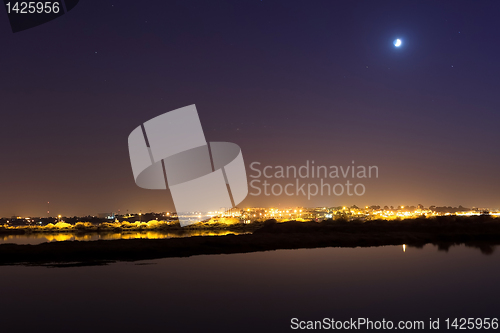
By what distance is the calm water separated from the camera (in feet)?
30.0

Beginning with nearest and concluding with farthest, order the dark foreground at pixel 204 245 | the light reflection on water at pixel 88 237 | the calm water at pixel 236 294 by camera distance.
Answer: the calm water at pixel 236 294 → the dark foreground at pixel 204 245 → the light reflection on water at pixel 88 237

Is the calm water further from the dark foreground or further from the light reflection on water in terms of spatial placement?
the light reflection on water

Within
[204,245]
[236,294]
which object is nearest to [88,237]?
[204,245]

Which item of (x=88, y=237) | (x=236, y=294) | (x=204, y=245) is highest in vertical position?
(x=204, y=245)

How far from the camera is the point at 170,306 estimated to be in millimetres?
10383

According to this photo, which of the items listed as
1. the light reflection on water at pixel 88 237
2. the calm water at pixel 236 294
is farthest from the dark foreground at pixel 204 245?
the light reflection on water at pixel 88 237

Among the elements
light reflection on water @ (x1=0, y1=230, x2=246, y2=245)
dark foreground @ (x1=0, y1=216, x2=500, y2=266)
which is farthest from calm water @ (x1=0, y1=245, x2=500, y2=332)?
light reflection on water @ (x1=0, y1=230, x2=246, y2=245)

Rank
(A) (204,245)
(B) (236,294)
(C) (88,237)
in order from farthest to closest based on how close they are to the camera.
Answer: (C) (88,237), (A) (204,245), (B) (236,294)

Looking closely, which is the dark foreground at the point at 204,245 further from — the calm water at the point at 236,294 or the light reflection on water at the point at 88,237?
the light reflection on water at the point at 88,237

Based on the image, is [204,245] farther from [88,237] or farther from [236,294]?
[88,237]

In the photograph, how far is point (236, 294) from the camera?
1186 cm

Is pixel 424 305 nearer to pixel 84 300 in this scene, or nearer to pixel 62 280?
pixel 84 300

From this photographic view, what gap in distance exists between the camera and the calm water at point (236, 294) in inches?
360

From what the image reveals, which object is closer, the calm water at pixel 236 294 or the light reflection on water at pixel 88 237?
the calm water at pixel 236 294
